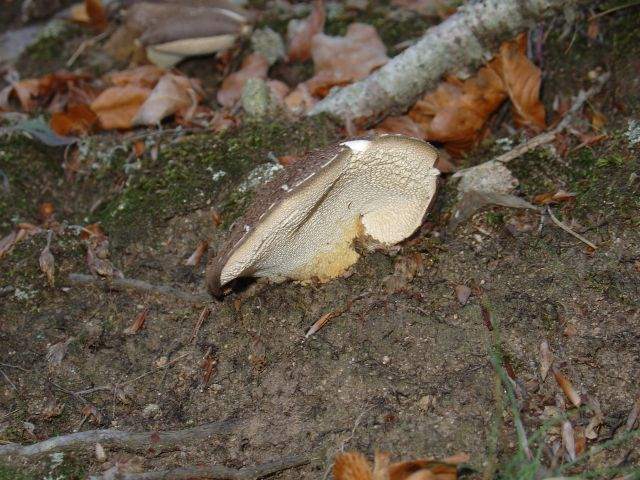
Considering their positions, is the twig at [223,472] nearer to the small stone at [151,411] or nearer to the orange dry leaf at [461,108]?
the small stone at [151,411]

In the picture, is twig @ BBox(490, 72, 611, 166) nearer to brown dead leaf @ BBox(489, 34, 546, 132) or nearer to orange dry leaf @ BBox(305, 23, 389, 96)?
brown dead leaf @ BBox(489, 34, 546, 132)

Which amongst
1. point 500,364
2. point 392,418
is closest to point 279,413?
point 392,418

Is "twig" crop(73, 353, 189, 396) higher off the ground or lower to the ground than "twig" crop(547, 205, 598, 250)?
higher

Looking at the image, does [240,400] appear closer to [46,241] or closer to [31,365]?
[31,365]

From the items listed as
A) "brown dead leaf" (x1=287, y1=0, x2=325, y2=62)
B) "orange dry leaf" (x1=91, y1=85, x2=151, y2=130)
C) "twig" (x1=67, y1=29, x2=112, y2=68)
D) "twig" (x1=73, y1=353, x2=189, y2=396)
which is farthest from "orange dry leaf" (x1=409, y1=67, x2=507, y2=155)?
"twig" (x1=67, y1=29, x2=112, y2=68)

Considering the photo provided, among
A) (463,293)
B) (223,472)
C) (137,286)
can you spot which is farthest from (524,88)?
(223,472)

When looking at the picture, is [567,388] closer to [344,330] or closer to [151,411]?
[344,330]
